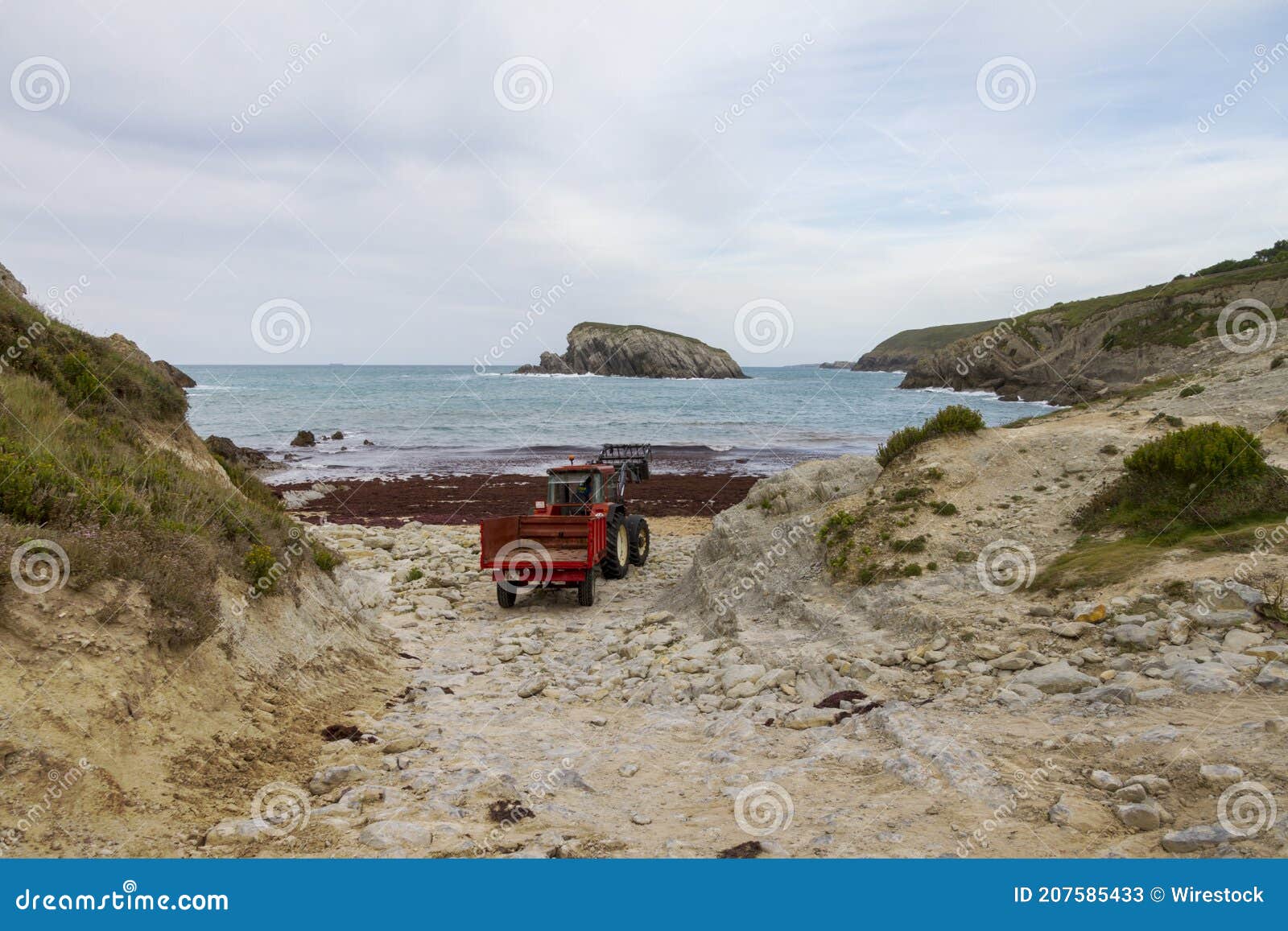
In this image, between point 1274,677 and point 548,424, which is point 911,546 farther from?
point 548,424

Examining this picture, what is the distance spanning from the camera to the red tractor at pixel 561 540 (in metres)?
14.1

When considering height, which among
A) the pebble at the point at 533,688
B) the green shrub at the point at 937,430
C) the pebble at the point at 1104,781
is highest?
the green shrub at the point at 937,430

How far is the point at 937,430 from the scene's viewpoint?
13859 millimetres

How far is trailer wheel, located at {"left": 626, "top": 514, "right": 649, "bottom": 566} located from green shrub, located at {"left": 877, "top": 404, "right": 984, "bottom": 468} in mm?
6271

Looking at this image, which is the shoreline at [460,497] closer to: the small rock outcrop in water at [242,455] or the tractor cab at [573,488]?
the small rock outcrop in water at [242,455]

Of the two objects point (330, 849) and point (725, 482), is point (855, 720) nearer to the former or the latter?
point (330, 849)

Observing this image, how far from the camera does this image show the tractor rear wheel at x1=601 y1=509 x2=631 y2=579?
53.6ft

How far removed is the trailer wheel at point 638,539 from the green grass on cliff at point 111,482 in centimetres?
800

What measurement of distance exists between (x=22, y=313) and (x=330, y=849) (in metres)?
11.1

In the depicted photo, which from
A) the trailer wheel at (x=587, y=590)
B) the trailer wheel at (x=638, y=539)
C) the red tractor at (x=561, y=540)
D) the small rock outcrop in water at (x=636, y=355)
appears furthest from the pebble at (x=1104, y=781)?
the small rock outcrop in water at (x=636, y=355)

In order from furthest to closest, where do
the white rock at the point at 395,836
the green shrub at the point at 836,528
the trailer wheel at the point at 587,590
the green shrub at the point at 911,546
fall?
the trailer wheel at the point at 587,590 < the green shrub at the point at 836,528 < the green shrub at the point at 911,546 < the white rock at the point at 395,836

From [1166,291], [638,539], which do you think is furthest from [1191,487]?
[1166,291]

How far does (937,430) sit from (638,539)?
7.49 meters

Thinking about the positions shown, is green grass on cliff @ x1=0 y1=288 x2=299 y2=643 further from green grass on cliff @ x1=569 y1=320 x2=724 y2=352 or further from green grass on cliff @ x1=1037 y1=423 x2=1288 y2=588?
green grass on cliff @ x1=569 y1=320 x2=724 y2=352
